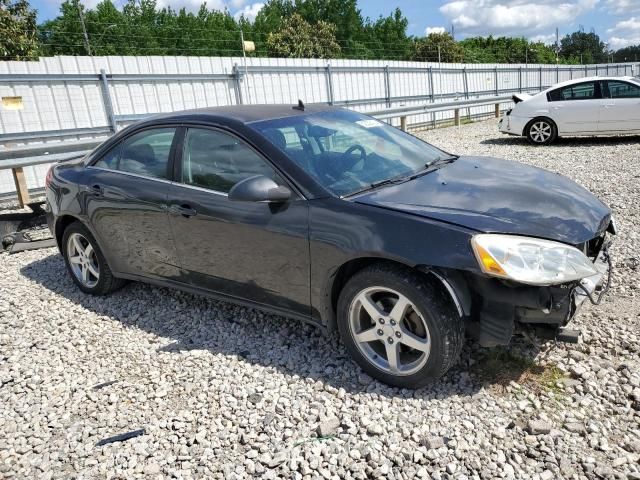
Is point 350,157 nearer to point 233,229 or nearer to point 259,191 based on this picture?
point 259,191

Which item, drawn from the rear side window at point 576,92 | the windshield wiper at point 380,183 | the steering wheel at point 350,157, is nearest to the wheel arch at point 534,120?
the rear side window at point 576,92

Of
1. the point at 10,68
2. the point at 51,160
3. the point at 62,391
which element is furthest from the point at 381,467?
the point at 10,68

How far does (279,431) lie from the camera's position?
9.20 feet

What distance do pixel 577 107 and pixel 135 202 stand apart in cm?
1065

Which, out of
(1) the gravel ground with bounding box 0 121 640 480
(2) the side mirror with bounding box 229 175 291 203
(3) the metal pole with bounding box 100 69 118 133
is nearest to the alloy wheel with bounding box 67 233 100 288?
(1) the gravel ground with bounding box 0 121 640 480

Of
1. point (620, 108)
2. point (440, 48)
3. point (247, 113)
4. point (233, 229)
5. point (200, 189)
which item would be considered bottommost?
point (620, 108)

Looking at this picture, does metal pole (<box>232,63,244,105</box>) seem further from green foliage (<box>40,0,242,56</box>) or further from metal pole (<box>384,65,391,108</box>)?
green foliage (<box>40,0,242,56</box>)

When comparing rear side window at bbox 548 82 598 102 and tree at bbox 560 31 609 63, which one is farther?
tree at bbox 560 31 609 63

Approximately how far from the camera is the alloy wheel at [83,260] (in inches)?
186

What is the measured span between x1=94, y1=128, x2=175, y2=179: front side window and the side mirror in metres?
1.01

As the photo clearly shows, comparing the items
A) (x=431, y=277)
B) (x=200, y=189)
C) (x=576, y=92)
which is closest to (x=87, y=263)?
(x=200, y=189)

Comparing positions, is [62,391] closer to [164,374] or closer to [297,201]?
[164,374]

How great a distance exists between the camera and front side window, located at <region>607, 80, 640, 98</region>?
11.2m

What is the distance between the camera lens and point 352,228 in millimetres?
2961
